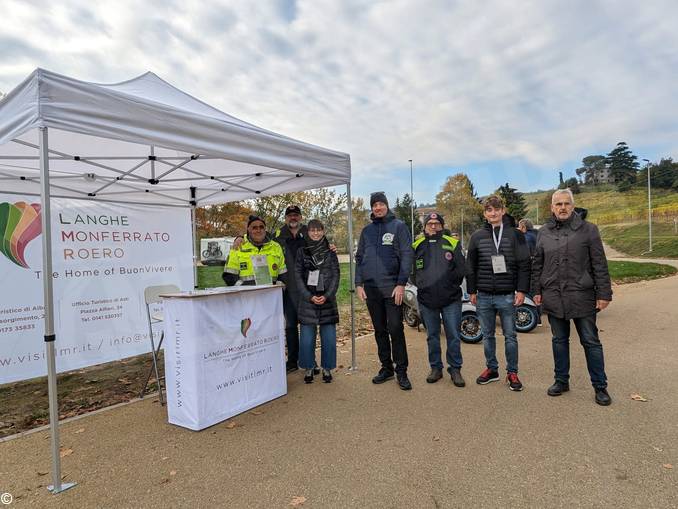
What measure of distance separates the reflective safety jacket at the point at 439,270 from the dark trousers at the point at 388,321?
35cm

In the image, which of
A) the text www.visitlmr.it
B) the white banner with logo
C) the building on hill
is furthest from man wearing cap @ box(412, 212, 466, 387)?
the building on hill

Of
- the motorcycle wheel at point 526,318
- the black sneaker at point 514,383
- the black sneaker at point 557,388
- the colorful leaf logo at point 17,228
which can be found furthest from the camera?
the motorcycle wheel at point 526,318

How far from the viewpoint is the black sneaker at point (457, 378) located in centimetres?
410

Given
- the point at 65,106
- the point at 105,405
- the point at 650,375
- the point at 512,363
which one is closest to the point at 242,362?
the point at 105,405

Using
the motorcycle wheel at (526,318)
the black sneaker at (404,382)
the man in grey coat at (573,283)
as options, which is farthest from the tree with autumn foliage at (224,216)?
the man in grey coat at (573,283)

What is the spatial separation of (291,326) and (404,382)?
143cm

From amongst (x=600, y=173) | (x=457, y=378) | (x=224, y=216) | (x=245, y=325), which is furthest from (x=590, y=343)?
(x=600, y=173)

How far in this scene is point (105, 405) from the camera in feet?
13.3

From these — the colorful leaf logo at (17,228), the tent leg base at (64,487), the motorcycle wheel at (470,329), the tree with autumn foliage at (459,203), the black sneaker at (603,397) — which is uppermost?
the tree with autumn foliage at (459,203)

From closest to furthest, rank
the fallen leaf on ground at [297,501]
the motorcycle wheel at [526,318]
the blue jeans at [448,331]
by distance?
the fallen leaf on ground at [297,501] → the blue jeans at [448,331] → the motorcycle wheel at [526,318]

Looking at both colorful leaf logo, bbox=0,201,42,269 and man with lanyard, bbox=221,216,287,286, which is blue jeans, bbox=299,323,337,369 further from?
colorful leaf logo, bbox=0,201,42,269

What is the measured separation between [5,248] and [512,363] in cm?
553

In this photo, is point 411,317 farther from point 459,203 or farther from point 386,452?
point 459,203

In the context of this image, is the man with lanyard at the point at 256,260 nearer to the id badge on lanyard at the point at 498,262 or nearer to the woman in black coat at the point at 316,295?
the woman in black coat at the point at 316,295
